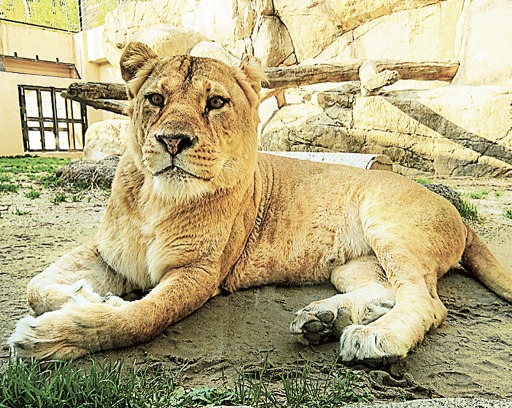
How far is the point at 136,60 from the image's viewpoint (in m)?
2.45

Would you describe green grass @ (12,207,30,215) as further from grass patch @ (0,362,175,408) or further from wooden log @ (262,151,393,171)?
grass patch @ (0,362,175,408)

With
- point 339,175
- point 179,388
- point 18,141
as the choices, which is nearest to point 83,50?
point 18,141

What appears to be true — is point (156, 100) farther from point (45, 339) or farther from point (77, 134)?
point (77, 134)

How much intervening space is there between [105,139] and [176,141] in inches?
486

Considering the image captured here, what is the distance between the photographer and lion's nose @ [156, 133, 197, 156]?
2.02m

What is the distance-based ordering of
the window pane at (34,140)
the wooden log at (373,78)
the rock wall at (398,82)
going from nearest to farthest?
the wooden log at (373,78) < the rock wall at (398,82) < the window pane at (34,140)

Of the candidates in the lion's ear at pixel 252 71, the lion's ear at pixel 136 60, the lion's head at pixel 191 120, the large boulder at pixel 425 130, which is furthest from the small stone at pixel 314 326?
the large boulder at pixel 425 130

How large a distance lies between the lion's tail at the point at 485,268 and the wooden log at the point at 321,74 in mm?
5709

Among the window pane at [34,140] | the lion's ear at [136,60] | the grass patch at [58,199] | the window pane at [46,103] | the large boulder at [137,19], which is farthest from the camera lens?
the window pane at [46,103]

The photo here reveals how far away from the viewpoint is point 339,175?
305 cm

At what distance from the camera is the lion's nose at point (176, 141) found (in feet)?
6.63

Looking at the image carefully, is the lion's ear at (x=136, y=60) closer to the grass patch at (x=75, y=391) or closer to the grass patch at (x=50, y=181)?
the grass patch at (x=75, y=391)

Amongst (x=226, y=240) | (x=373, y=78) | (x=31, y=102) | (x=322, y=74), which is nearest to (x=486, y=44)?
(x=373, y=78)

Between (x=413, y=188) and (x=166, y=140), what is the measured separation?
63.3 inches
